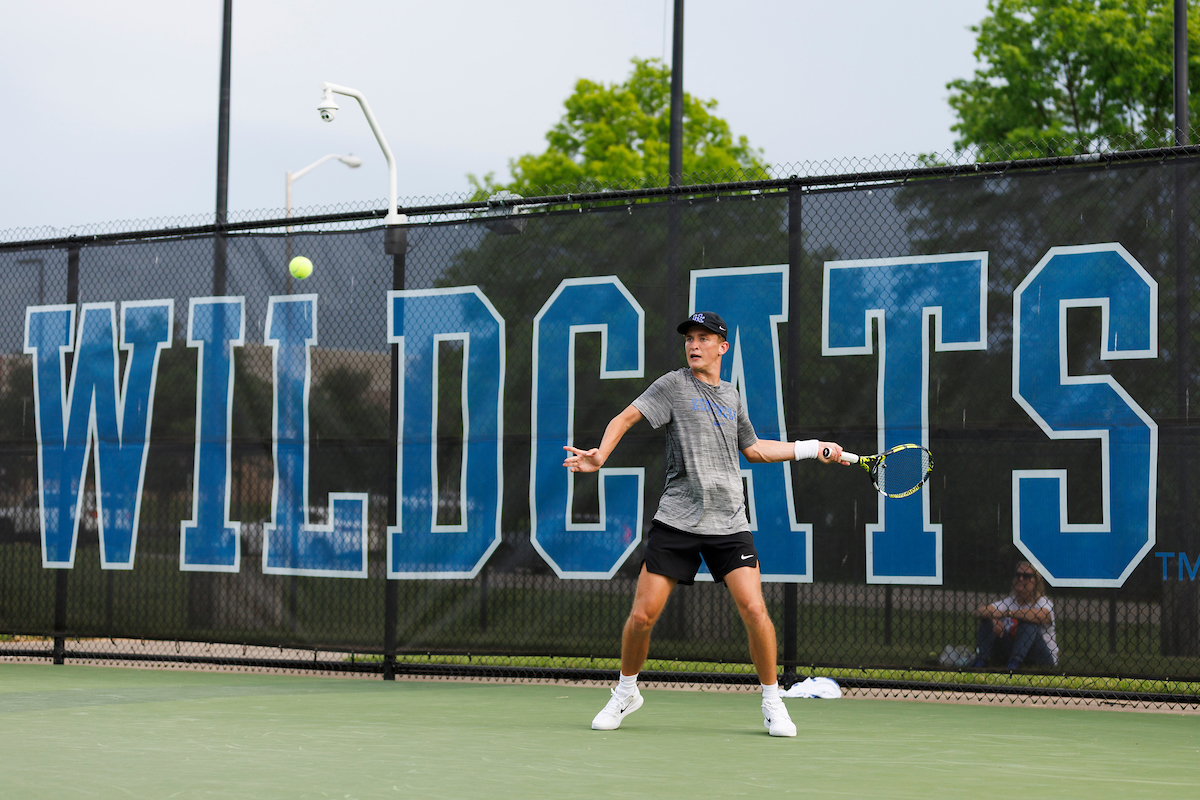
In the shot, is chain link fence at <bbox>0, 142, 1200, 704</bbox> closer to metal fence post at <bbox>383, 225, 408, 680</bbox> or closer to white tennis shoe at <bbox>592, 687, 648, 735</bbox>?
metal fence post at <bbox>383, 225, 408, 680</bbox>

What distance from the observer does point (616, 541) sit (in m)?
7.15

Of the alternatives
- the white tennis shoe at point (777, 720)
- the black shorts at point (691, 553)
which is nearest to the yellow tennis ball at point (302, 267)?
the black shorts at point (691, 553)

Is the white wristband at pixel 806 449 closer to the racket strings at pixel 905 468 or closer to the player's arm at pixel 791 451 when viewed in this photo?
the player's arm at pixel 791 451

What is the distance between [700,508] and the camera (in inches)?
216

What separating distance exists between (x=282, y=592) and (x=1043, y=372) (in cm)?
473

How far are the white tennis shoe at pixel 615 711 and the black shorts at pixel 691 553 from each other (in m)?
0.58

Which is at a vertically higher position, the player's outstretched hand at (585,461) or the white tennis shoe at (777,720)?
the player's outstretched hand at (585,461)

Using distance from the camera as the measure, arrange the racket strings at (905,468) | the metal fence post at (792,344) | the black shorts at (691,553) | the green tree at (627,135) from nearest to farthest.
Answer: the black shorts at (691,553), the racket strings at (905,468), the metal fence post at (792,344), the green tree at (627,135)

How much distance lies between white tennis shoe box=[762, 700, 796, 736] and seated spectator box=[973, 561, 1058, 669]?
1.48 m

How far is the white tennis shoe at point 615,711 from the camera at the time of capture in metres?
5.49

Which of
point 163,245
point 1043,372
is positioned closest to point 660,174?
point 163,245

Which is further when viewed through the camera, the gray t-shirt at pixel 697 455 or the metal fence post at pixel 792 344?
the metal fence post at pixel 792 344

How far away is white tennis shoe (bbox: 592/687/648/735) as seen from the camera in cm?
549

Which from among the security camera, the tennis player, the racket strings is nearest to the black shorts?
the tennis player
